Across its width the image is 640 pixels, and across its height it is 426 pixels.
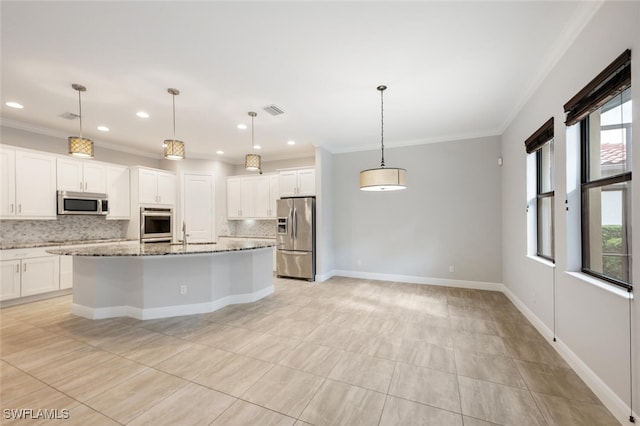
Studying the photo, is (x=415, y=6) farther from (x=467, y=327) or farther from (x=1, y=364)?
(x=1, y=364)

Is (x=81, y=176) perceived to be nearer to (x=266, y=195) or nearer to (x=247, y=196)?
(x=247, y=196)

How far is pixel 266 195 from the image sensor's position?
6.62 metres

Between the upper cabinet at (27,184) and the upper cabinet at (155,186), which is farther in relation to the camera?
the upper cabinet at (155,186)

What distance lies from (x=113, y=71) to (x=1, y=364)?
9.95 feet

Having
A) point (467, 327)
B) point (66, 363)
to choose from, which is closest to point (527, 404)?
point (467, 327)

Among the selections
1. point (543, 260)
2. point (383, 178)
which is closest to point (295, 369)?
point (383, 178)

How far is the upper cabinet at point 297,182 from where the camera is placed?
5.86 metres

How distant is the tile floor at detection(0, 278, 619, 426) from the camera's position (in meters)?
1.85

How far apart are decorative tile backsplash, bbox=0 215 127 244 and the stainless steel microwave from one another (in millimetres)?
405

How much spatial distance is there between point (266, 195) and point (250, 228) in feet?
3.95

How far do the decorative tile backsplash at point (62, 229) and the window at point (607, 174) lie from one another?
7.54 meters

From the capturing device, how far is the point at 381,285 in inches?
207

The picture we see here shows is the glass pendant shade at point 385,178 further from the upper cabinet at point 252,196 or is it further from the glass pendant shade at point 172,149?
the upper cabinet at point 252,196

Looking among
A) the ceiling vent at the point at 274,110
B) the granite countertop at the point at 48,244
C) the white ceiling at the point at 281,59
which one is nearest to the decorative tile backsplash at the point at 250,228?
the granite countertop at the point at 48,244
